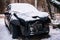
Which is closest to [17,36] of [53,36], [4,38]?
[4,38]

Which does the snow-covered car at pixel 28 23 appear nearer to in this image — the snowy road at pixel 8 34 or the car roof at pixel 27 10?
the car roof at pixel 27 10

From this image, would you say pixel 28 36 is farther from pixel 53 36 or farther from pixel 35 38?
pixel 53 36

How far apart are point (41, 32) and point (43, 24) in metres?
0.47

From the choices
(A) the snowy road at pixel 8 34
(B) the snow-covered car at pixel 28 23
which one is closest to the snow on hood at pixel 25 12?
(B) the snow-covered car at pixel 28 23

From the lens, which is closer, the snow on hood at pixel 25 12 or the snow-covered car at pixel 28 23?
the snow-covered car at pixel 28 23

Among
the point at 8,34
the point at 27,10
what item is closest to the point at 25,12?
the point at 27,10

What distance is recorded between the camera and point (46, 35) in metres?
10.1

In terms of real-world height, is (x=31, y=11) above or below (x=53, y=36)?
above

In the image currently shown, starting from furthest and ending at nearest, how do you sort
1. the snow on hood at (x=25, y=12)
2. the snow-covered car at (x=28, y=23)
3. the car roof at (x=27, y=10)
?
1. the car roof at (x=27, y=10)
2. the snow on hood at (x=25, y=12)
3. the snow-covered car at (x=28, y=23)

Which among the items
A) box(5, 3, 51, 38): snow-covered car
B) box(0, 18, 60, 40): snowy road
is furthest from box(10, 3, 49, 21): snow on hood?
box(0, 18, 60, 40): snowy road

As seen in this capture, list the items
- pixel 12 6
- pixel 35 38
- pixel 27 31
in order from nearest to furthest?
pixel 27 31 → pixel 35 38 → pixel 12 6

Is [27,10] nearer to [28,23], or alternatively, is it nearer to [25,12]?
[25,12]

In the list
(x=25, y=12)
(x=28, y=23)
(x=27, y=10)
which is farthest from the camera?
(x=27, y=10)

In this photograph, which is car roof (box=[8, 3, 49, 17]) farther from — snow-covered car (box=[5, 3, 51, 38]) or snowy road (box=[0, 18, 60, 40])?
snowy road (box=[0, 18, 60, 40])
